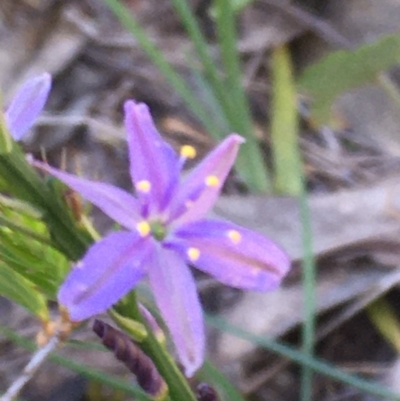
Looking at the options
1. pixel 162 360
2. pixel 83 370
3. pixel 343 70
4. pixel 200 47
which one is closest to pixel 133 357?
pixel 162 360

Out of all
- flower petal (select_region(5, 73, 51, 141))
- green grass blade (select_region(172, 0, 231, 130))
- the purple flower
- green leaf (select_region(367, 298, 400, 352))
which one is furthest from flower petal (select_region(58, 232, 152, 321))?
green leaf (select_region(367, 298, 400, 352))

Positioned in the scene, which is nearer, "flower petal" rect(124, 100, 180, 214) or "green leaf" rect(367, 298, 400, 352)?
"flower petal" rect(124, 100, 180, 214)

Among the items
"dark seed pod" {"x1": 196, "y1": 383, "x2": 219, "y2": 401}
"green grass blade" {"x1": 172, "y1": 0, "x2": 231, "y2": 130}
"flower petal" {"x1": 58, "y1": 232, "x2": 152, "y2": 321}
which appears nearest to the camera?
"flower petal" {"x1": 58, "y1": 232, "x2": 152, "y2": 321}

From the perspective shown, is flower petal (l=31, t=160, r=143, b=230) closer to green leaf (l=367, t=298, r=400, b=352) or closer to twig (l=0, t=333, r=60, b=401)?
twig (l=0, t=333, r=60, b=401)

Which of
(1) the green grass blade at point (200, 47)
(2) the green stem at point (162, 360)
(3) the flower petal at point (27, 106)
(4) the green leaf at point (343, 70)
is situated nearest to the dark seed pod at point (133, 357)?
(2) the green stem at point (162, 360)

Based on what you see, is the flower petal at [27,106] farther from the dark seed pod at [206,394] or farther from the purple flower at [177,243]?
the dark seed pod at [206,394]

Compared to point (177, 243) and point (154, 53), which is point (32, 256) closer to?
point (177, 243)

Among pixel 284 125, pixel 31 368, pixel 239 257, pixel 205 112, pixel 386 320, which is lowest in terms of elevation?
pixel 31 368
